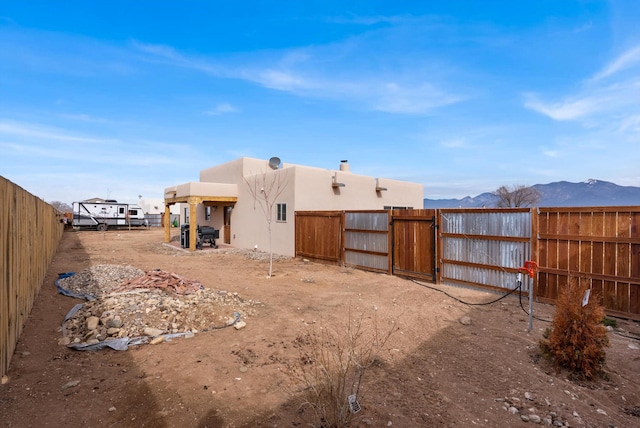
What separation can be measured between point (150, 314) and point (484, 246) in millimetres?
7393

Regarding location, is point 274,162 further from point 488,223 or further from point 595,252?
point 595,252

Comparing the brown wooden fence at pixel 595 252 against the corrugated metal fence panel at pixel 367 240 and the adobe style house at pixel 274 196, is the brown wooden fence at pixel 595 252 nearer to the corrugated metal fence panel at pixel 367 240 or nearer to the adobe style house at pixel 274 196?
the corrugated metal fence panel at pixel 367 240

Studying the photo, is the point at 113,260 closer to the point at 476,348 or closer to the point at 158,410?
the point at 158,410

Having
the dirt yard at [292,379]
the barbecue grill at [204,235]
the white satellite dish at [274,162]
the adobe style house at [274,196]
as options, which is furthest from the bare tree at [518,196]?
the dirt yard at [292,379]

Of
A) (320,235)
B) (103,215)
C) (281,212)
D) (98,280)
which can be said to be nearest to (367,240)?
(320,235)

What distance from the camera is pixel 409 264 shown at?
944cm

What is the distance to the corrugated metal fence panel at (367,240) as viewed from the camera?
10.2m

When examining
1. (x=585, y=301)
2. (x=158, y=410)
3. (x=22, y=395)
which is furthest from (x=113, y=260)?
(x=585, y=301)

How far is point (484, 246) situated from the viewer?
7805 mm

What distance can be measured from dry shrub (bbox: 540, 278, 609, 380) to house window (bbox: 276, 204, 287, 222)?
11900 millimetres

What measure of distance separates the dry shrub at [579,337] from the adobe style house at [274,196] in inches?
441

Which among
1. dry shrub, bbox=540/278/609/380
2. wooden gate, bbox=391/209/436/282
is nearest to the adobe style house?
wooden gate, bbox=391/209/436/282

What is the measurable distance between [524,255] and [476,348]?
11.4ft

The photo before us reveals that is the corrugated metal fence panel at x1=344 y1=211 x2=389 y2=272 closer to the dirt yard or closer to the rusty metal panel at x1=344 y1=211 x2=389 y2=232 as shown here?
the rusty metal panel at x1=344 y1=211 x2=389 y2=232
